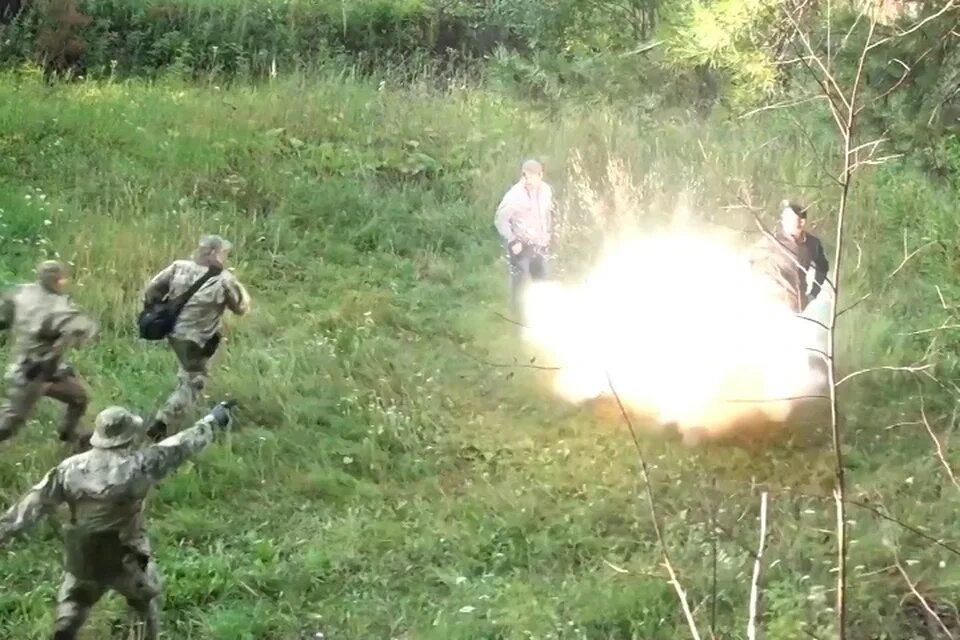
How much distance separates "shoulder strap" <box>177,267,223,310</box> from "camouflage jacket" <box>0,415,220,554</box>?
2.58 m

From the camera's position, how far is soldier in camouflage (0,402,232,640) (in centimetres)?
526

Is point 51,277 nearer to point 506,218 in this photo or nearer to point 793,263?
point 506,218

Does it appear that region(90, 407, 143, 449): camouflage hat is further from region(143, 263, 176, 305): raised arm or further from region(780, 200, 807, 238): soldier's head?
region(780, 200, 807, 238): soldier's head

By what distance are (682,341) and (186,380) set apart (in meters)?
4.00

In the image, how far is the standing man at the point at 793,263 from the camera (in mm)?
8375

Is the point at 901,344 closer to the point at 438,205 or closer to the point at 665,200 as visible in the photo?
the point at 665,200

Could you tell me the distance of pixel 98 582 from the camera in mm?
5508

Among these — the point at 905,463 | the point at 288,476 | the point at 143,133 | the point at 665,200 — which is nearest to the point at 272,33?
the point at 143,133

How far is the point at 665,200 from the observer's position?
11.9 meters

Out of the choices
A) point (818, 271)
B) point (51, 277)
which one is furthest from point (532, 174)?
point (51, 277)

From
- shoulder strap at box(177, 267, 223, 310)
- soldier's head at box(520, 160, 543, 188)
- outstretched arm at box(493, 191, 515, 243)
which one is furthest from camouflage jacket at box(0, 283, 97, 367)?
soldier's head at box(520, 160, 543, 188)

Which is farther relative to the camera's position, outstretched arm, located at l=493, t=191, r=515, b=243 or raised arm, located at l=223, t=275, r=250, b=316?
outstretched arm, located at l=493, t=191, r=515, b=243

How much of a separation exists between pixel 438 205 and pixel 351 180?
104 cm

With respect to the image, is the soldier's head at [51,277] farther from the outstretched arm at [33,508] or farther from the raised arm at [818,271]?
the raised arm at [818,271]
